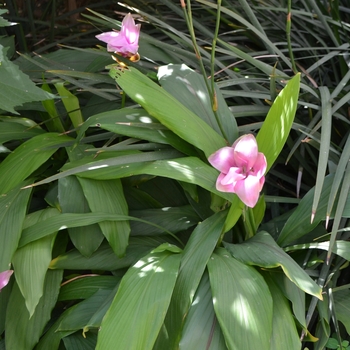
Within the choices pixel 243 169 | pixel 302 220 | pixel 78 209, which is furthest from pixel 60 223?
pixel 302 220

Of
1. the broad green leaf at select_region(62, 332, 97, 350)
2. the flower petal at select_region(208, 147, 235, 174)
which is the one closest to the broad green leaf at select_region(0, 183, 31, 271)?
the broad green leaf at select_region(62, 332, 97, 350)

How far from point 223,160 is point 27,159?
20.4 inches

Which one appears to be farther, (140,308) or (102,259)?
(102,259)

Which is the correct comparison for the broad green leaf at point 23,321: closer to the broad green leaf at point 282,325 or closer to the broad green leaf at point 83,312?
the broad green leaf at point 83,312

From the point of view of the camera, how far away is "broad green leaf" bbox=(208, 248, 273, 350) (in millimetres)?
885

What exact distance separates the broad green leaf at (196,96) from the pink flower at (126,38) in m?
0.12

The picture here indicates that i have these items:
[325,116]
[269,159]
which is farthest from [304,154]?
[269,159]

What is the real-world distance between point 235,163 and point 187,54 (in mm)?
622

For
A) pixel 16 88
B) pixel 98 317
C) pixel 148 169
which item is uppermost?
pixel 16 88

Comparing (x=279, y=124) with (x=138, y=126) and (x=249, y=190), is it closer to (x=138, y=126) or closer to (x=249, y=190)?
(x=249, y=190)

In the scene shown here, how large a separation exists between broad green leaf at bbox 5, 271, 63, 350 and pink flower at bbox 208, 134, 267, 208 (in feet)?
1.59

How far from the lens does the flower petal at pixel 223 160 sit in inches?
36.7

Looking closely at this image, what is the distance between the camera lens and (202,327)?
947 millimetres

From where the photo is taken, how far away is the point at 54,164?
134 centimetres
